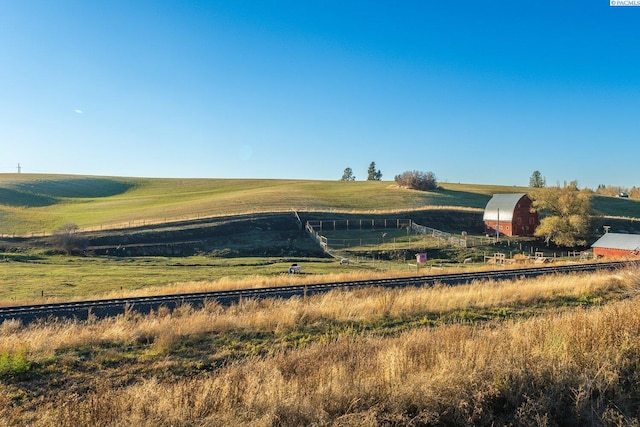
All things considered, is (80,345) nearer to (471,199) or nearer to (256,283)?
(256,283)

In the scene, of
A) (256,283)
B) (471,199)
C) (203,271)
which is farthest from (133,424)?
(471,199)

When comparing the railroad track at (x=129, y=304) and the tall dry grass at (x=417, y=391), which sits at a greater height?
the tall dry grass at (x=417, y=391)

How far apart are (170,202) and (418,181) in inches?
2172

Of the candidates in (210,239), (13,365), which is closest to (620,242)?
(210,239)

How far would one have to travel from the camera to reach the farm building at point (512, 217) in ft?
209

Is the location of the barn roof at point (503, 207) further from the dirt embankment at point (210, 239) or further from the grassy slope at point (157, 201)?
the dirt embankment at point (210, 239)

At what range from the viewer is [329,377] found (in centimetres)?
621

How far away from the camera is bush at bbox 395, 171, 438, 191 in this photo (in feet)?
326

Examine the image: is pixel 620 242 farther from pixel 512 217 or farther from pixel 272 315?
pixel 272 315

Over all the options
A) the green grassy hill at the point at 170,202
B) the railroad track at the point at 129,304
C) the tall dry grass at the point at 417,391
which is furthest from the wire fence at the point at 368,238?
the tall dry grass at the point at 417,391

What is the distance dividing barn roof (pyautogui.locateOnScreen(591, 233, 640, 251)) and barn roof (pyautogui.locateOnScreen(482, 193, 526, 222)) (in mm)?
14027

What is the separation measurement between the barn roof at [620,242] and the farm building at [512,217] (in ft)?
44.5

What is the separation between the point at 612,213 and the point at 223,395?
340 feet

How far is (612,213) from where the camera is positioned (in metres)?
88.7
